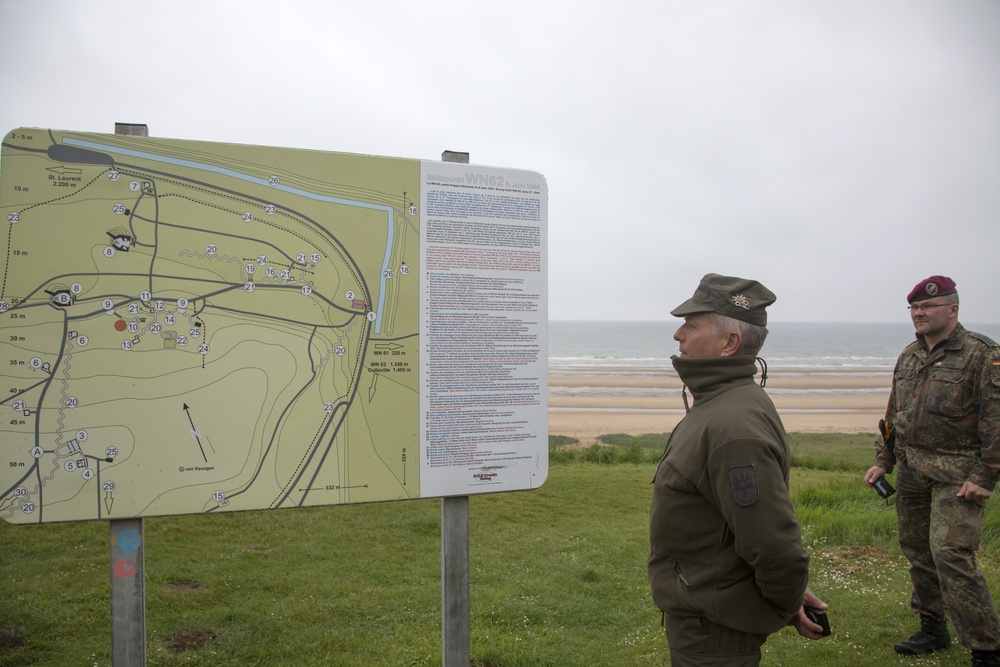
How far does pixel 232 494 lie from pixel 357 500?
531mm

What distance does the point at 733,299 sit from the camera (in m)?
2.49

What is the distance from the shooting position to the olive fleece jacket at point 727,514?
7.14ft

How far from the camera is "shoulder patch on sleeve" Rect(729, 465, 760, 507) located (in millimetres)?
2168

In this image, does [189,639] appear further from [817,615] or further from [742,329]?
[742,329]

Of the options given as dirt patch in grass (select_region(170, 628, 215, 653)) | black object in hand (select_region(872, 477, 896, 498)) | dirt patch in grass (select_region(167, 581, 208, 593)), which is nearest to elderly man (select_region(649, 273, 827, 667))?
black object in hand (select_region(872, 477, 896, 498))

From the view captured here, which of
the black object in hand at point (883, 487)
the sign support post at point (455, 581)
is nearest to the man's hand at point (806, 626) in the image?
the sign support post at point (455, 581)

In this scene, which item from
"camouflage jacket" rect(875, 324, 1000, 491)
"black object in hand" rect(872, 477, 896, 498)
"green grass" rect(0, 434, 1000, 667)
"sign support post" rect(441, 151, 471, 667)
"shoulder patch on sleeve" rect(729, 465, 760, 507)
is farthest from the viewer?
"black object in hand" rect(872, 477, 896, 498)

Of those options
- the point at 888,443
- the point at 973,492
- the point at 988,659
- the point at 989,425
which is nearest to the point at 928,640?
the point at 988,659

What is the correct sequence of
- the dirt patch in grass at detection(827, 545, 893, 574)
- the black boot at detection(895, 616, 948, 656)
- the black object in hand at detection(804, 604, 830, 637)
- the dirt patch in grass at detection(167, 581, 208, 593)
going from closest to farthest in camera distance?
1. the black object in hand at detection(804, 604, 830, 637)
2. the black boot at detection(895, 616, 948, 656)
3. the dirt patch in grass at detection(167, 581, 208, 593)
4. the dirt patch in grass at detection(827, 545, 893, 574)

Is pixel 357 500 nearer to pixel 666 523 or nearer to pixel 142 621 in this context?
pixel 142 621

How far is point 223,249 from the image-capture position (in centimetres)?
276

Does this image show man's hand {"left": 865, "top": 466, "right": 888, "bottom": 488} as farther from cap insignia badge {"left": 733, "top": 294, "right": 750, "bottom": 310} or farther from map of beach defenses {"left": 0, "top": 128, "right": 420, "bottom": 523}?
map of beach defenses {"left": 0, "top": 128, "right": 420, "bottom": 523}

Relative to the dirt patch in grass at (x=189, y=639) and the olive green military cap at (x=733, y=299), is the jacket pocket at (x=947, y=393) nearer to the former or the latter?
the olive green military cap at (x=733, y=299)

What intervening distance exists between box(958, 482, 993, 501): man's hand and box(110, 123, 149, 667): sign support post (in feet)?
14.4
